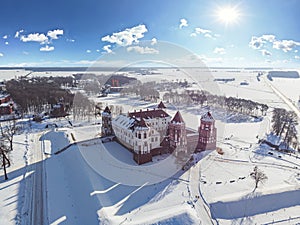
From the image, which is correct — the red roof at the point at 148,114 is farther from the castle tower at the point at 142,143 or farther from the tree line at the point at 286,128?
the tree line at the point at 286,128

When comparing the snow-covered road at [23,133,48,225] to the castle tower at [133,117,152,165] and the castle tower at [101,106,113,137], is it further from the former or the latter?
the castle tower at [133,117,152,165]

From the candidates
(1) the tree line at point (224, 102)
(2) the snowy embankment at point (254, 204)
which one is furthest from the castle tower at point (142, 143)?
(1) the tree line at point (224, 102)

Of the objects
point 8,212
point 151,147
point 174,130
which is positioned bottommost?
point 8,212

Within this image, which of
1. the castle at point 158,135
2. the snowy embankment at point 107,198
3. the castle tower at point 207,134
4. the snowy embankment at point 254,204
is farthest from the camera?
the castle tower at point 207,134

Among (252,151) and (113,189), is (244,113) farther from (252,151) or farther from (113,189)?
(113,189)

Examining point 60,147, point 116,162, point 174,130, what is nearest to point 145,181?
point 116,162

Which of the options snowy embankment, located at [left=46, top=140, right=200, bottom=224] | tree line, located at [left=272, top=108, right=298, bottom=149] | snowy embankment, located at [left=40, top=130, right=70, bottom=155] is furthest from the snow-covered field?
tree line, located at [left=272, top=108, right=298, bottom=149]
